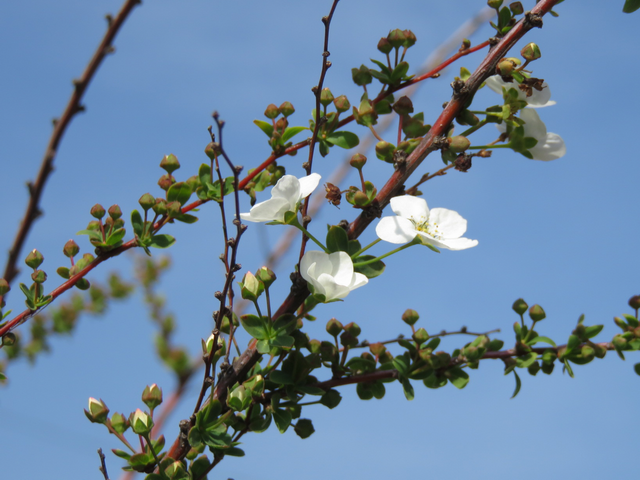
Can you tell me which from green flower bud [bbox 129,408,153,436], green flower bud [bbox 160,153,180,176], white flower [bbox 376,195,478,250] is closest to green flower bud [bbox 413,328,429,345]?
white flower [bbox 376,195,478,250]

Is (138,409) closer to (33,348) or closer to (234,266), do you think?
(234,266)

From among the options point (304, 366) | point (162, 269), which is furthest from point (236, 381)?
point (162, 269)

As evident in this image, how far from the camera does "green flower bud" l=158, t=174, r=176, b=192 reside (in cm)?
113

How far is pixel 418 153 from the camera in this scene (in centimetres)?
98

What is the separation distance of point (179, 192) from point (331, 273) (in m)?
0.40

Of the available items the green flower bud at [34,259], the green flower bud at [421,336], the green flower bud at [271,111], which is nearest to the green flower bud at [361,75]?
the green flower bud at [271,111]

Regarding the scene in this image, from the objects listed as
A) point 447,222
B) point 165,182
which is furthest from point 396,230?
point 165,182

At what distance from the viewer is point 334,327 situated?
102cm

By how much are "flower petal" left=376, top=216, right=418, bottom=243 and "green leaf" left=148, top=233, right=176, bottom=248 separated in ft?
1.47

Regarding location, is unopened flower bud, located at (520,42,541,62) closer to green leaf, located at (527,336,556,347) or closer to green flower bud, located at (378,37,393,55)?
green flower bud, located at (378,37,393,55)

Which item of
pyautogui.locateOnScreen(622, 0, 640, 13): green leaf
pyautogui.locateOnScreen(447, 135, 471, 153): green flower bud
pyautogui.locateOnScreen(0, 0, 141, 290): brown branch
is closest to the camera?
pyautogui.locateOnScreen(0, 0, 141, 290): brown branch

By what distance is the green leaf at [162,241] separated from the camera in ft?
3.63

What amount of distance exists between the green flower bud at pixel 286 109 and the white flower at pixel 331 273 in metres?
0.39

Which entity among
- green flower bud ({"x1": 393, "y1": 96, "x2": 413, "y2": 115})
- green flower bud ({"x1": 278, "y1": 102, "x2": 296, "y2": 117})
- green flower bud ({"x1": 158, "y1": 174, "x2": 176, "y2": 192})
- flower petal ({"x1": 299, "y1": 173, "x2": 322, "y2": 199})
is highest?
green flower bud ({"x1": 278, "y1": 102, "x2": 296, "y2": 117})
